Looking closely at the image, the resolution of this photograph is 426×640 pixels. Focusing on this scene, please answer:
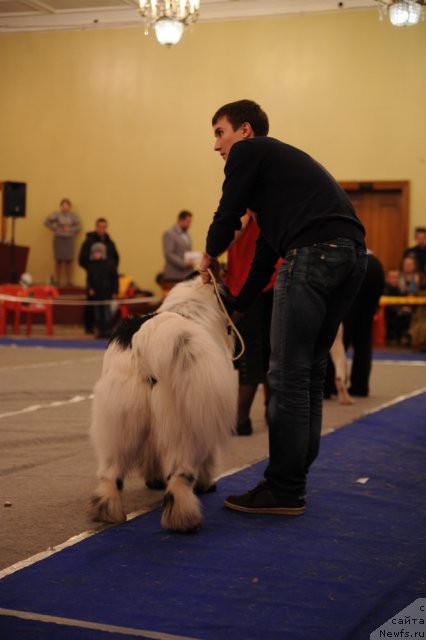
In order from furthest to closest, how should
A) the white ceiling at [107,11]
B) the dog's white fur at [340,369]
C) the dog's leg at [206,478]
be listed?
the white ceiling at [107,11], the dog's white fur at [340,369], the dog's leg at [206,478]

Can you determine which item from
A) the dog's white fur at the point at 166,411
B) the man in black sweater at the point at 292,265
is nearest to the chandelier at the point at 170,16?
the man in black sweater at the point at 292,265

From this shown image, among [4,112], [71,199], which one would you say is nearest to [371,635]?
[71,199]

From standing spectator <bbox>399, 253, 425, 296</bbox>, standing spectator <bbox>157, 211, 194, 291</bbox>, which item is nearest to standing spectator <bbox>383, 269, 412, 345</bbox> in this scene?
standing spectator <bbox>399, 253, 425, 296</bbox>

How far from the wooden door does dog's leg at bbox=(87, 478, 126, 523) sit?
49.4 ft

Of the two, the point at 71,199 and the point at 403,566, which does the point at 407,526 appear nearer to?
the point at 403,566

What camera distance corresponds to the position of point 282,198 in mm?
3762

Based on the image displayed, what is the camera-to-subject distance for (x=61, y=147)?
805 inches

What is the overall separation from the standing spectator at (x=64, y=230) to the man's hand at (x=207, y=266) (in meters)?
16.4

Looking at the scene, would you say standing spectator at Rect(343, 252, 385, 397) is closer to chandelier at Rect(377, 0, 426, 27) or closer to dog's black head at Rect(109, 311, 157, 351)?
dog's black head at Rect(109, 311, 157, 351)

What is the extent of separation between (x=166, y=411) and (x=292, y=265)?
756 millimetres

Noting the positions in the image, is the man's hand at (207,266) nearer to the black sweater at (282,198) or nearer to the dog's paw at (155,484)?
the black sweater at (282,198)

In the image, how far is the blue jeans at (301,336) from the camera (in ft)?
12.1

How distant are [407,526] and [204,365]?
40.6 inches

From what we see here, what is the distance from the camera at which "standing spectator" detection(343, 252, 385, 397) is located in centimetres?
809
